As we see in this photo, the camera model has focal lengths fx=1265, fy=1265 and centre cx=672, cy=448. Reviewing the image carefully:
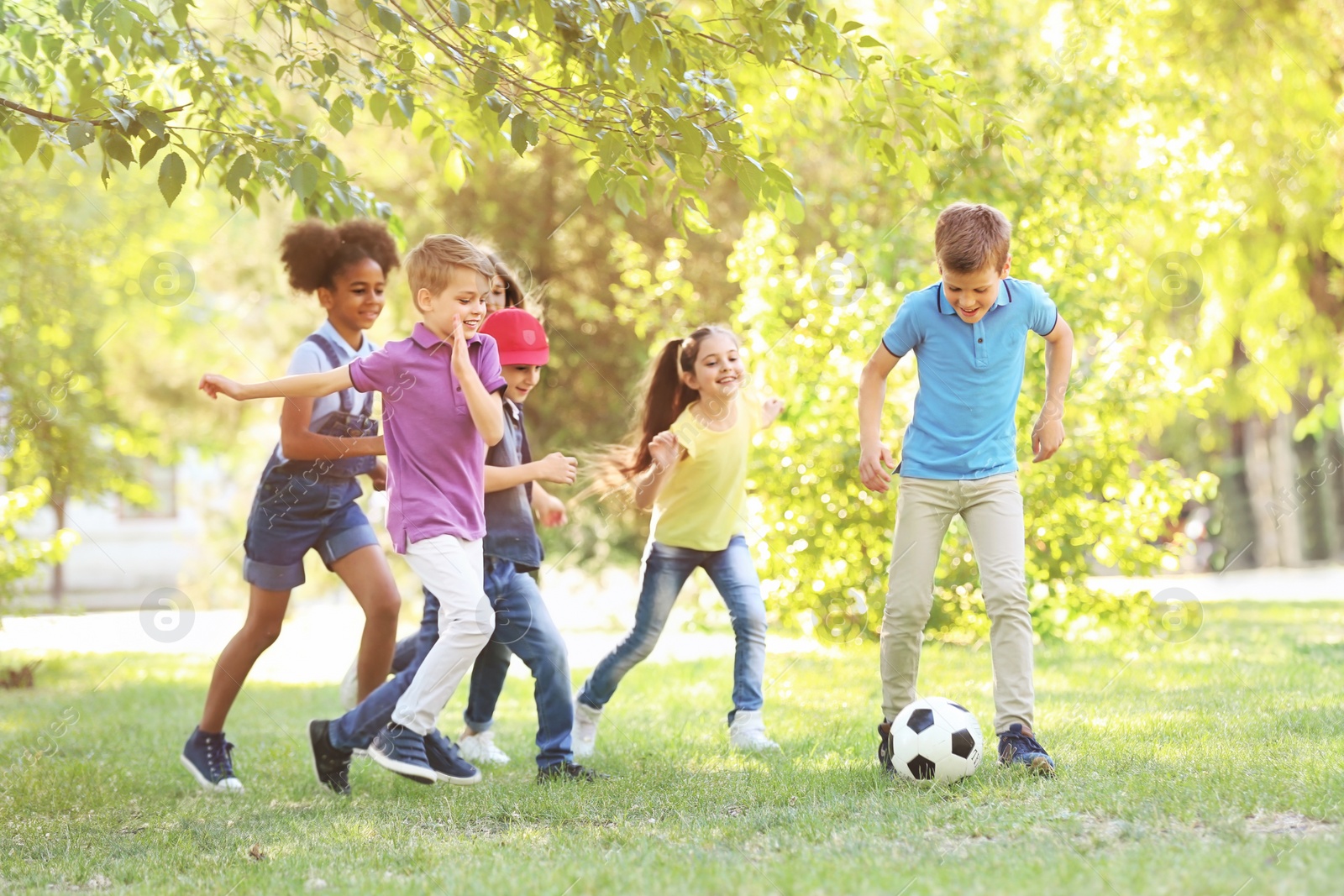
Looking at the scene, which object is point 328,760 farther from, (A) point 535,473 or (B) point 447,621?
(A) point 535,473

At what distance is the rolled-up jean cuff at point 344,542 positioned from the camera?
4719 mm

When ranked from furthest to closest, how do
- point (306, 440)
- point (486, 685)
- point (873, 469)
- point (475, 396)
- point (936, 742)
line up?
point (486, 685) → point (306, 440) → point (873, 469) → point (475, 396) → point (936, 742)

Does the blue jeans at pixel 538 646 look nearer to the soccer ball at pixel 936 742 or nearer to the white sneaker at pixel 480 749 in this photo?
the white sneaker at pixel 480 749

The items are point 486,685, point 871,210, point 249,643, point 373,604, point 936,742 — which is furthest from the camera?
point 871,210

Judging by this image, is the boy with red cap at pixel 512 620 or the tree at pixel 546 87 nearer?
the tree at pixel 546 87

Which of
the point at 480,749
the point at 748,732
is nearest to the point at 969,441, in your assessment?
the point at 748,732

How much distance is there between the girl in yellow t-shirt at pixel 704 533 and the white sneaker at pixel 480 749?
33 centimetres

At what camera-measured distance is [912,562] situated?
4.15 metres

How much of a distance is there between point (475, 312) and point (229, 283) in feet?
40.4

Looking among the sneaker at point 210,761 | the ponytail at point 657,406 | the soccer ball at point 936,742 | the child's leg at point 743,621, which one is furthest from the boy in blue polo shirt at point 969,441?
the sneaker at point 210,761

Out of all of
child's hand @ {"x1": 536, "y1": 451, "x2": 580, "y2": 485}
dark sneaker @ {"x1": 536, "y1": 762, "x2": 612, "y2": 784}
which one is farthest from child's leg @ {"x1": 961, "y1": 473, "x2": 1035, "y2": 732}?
dark sneaker @ {"x1": 536, "y1": 762, "x2": 612, "y2": 784}

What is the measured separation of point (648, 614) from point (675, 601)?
120 mm

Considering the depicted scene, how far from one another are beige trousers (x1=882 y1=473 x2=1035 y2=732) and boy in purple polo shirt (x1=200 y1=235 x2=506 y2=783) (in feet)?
4.44

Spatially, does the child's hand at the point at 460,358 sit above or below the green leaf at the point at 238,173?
below
